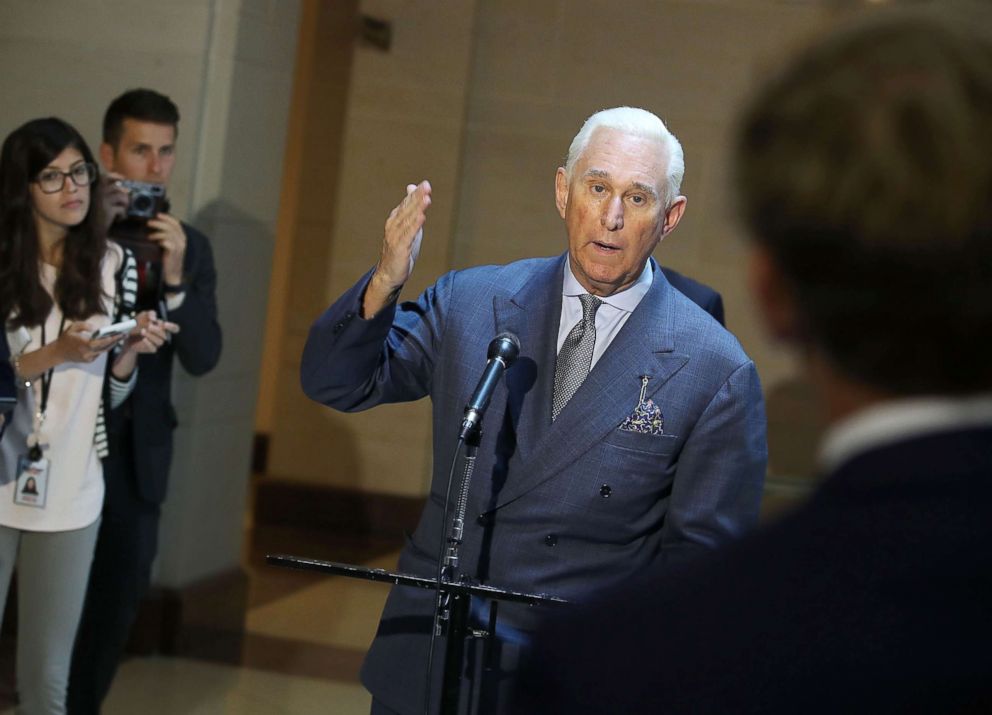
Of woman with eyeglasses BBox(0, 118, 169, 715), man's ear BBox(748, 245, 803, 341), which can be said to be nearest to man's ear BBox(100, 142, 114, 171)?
woman with eyeglasses BBox(0, 118, 169, 715)

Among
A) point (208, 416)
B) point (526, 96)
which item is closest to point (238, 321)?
point (208, 416)

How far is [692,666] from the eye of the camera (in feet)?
2.54

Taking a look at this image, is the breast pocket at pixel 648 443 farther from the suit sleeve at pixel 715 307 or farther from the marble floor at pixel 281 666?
the marble floor at pixel 281 666

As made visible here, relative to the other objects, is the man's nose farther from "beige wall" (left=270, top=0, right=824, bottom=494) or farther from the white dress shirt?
"beige wall" (left=270, top=0, right=824, bottom=494)

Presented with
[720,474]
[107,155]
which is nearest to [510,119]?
[107,155]

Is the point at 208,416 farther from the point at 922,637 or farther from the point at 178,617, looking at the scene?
Answer: the point at 922,637

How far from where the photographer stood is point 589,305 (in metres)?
2.32

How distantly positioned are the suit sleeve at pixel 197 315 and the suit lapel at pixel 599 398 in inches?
64.0

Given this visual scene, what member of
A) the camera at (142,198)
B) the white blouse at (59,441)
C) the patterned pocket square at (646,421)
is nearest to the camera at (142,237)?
the camera at (142,198)

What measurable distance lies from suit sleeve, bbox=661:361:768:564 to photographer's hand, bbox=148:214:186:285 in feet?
5.99

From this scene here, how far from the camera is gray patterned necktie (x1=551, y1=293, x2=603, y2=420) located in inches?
89.0

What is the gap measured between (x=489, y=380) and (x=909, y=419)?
1.18m

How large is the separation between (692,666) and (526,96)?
4.62 m

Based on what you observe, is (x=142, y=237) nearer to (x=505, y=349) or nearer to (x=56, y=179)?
(x=56, y=179)
